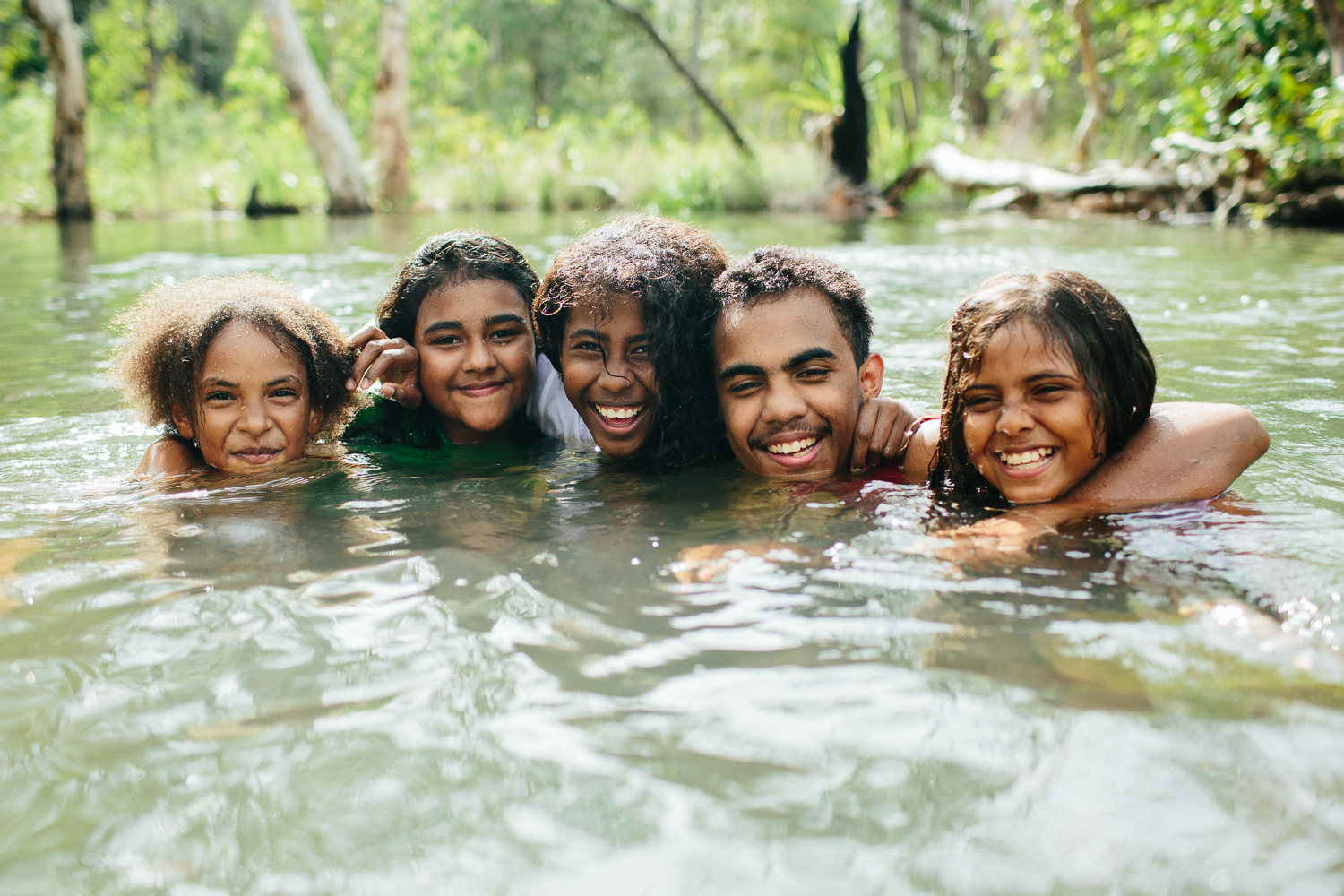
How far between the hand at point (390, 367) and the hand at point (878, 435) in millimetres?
1826

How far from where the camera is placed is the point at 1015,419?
3137 millimetres

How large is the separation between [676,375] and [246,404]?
65.6 inches

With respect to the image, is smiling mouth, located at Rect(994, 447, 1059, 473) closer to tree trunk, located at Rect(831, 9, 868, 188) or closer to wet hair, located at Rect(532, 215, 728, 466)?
wet hair, located at Rect(532, 215, 728, 466)

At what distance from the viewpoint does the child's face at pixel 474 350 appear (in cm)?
420

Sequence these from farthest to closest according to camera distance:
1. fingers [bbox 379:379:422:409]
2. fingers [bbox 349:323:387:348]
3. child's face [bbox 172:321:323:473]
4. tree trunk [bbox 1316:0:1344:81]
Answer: tree trunk [bbox 1316:0:1344:81]
fingers [bbox 349:323:387:348]
fingers [bbox 379:379:422:409]
child's face [bbox 172:321:323:473]

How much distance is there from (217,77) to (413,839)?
47057 mm

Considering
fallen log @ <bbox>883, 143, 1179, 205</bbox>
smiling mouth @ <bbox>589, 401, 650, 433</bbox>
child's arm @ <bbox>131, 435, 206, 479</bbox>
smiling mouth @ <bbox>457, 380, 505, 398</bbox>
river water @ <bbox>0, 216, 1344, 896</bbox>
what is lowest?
river water @ <bbox>0, 216, 1344, 896</bbox>

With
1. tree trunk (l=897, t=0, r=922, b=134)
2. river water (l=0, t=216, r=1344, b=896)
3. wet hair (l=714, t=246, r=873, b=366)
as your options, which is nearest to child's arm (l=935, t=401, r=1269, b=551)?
river water (l=0, t=216, r=1344, b=896)

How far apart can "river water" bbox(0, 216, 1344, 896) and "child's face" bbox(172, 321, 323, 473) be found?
0.36 m

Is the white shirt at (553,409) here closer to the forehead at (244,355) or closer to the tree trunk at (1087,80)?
the forehead at (244,355)

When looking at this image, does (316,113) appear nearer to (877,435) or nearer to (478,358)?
(478,358)

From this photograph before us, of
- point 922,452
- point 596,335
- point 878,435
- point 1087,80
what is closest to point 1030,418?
point 922,452

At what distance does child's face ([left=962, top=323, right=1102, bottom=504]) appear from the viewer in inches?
123

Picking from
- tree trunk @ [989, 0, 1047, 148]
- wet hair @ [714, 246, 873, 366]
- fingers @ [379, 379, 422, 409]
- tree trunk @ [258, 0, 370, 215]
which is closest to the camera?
wet hair @ [714, 246, 873, 366]
